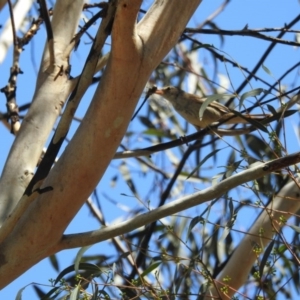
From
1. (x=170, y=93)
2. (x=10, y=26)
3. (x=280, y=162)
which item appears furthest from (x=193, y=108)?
(x=280, y=162)

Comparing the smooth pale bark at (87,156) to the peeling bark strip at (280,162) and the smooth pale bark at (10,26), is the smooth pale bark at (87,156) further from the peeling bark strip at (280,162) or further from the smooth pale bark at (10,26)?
the smooth pale bark at (10,26)

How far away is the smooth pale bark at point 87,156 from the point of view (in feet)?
5.31

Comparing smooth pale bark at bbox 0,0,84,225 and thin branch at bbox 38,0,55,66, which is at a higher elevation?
thin branch at bbox 38,0,55,66

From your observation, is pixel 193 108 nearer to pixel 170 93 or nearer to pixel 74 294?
pixel 170 93

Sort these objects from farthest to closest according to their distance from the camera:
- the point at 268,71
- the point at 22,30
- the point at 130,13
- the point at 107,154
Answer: the point at 22,30
the point at 268,71
the point at 107,154
the point at 130,13

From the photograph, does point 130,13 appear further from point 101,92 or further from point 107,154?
point 107,154

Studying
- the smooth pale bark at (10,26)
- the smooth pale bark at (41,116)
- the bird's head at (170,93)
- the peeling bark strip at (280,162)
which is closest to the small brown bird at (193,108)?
the bird's head at (170,93)

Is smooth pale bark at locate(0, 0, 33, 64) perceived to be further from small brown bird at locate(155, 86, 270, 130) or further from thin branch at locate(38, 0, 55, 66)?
thin branch at locate(38, 0, 55, 66)

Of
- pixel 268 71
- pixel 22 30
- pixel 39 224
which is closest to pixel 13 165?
pixel 39 224

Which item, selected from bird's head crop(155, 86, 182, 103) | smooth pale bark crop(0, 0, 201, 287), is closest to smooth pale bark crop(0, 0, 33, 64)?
bird's head crop(155, 86, 182, 103)

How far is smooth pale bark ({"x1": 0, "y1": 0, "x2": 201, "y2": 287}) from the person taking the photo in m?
1.62

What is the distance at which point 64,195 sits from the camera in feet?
5.39

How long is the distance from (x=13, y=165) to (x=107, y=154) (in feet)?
0.94

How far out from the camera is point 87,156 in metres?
1.64
